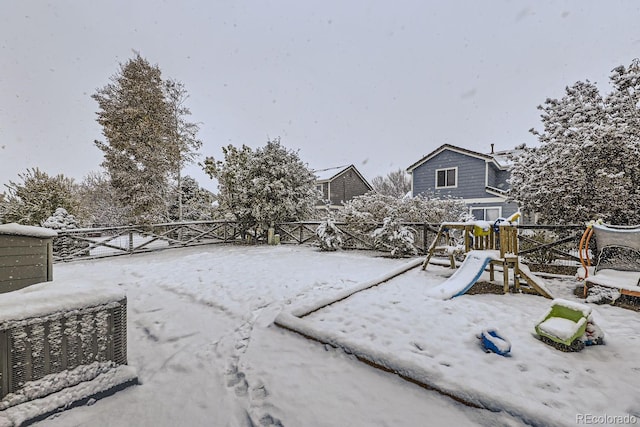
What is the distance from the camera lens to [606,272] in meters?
3.68

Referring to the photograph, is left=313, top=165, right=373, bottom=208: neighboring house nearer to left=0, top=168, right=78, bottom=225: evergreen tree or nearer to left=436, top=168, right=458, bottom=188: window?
left=436, top=168, right=458, bottom=188: window

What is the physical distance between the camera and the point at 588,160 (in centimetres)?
505

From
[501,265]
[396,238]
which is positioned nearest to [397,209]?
[396,238]

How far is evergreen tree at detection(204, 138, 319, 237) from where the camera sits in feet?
33.6

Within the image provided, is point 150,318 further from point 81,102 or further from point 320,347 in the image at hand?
point 81,102

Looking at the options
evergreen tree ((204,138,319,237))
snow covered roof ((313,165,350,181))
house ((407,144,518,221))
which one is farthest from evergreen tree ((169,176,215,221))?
house ((407,144,518,221))

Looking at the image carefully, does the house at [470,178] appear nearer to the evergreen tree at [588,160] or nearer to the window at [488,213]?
the window at [488,213]

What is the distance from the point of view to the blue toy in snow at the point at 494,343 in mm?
2234

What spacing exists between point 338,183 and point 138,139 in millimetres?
12199

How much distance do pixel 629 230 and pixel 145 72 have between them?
52.0 ft

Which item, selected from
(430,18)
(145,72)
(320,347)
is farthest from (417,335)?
(430,18)

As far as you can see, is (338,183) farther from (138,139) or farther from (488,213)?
(138,139)

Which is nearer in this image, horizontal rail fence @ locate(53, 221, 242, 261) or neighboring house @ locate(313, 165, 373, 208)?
horizontal rail fence @ locate(53, 221, 242, 261)

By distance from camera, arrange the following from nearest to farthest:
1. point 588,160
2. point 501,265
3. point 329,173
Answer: point 501,265
point 588,160
point 329,173
